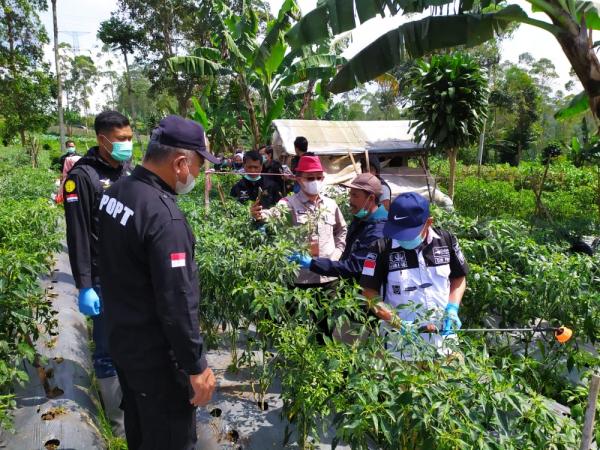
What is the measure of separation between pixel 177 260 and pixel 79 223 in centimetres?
148

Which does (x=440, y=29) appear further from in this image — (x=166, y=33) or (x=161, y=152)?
(x=166, y=33)

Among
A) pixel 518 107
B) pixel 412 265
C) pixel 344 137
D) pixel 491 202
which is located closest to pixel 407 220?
pixel 412 265

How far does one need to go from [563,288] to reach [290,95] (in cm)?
1100

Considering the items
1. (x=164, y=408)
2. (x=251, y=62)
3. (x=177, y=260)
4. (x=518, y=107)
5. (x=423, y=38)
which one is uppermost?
(x=518, y=107)

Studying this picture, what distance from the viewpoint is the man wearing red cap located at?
3.47 metres

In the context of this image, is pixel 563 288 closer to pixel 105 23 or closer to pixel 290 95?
pixel 290 95

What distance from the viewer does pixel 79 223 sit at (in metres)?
2.90

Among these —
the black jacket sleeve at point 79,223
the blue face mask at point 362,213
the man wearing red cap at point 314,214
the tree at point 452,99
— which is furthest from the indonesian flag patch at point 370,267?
the tree at point 452,99

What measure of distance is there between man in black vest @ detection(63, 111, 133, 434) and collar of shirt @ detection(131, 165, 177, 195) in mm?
1167

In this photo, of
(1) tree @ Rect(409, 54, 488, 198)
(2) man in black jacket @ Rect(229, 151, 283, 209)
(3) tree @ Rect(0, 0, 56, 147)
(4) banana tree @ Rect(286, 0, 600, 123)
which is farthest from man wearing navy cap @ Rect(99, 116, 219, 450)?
(3) tree @ Rect(0, 0, 56, 147)

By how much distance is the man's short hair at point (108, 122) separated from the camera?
3041 millimetres

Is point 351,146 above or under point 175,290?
above

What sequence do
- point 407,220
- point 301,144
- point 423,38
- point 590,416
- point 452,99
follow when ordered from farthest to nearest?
point 452,99
point 301,144
point 423,38
point 407,220
point 590,416

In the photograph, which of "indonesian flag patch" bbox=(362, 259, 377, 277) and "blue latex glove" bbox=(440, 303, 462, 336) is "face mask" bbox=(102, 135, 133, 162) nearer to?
"indonesian flag patch" bbox=(362, 259, 377, 277)
